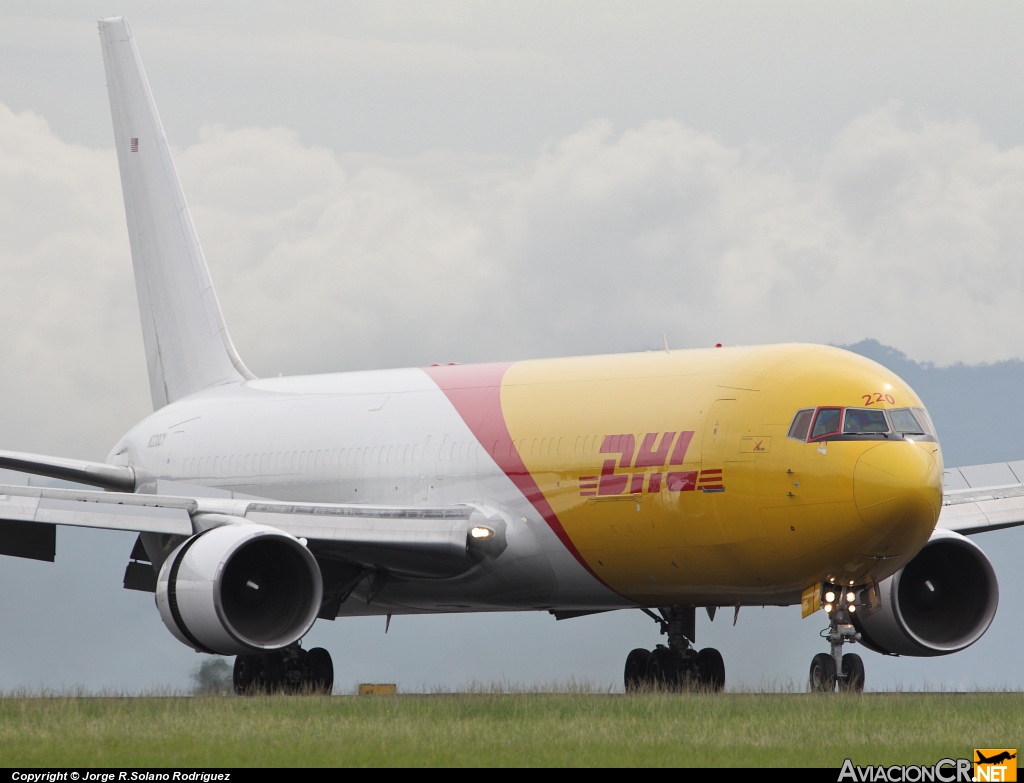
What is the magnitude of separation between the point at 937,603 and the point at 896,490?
4.42 m

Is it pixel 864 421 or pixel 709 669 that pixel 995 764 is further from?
pixel 709 669

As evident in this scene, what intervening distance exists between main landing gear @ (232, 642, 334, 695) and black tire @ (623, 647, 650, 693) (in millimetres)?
4133

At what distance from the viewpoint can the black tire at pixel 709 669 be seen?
84.3 ft

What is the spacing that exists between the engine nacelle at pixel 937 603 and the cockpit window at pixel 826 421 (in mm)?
3366

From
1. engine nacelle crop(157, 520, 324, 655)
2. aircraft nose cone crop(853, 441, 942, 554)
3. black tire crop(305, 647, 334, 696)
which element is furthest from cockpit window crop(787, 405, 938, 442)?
black tire crop(305, 647, 334, 696)

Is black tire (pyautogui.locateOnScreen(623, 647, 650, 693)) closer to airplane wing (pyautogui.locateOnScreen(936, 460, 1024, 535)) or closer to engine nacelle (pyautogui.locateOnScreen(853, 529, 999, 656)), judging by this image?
engine nacelle (pyautogui.locateOnScreen(853, 529, 999, 656))

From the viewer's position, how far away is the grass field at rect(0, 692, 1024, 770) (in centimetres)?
1419

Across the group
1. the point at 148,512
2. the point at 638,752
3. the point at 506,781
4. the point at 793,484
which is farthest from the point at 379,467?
the point at 506,781

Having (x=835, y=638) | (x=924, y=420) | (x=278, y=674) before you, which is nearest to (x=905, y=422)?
(x=924, y=420)

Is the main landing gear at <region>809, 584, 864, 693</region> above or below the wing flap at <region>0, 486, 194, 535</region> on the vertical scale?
below

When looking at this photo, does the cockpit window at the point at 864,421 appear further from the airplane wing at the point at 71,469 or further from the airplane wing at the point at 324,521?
the airplane wing at the point at 71,469

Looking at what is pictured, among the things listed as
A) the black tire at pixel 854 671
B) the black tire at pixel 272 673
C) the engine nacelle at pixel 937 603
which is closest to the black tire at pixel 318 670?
the black tire at pixel 272 673

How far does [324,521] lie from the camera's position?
960 inches

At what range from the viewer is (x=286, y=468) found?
28.9 meters
